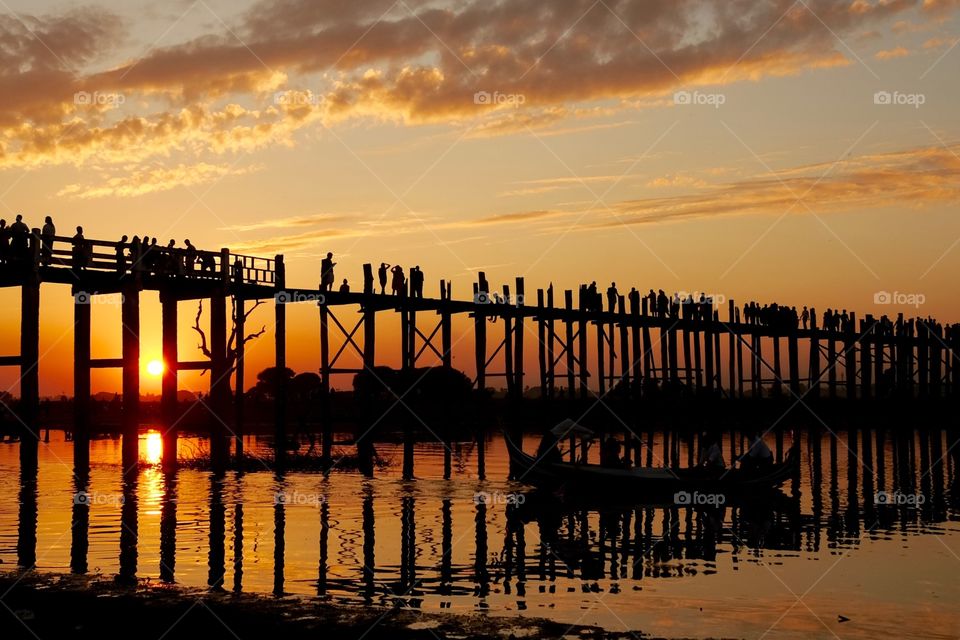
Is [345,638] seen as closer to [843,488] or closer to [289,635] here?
[289,635]

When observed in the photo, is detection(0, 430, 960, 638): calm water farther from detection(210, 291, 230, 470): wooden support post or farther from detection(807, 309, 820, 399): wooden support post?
detection(807, 309, 820, 399): wooden support post

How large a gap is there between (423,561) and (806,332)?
1940 inches

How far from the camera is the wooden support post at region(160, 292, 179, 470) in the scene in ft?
100

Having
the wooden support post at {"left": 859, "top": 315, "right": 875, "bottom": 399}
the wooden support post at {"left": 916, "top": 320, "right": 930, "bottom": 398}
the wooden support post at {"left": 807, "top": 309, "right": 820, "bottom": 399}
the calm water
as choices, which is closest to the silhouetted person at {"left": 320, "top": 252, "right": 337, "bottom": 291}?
the calm water

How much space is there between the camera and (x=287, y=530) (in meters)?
21.0
